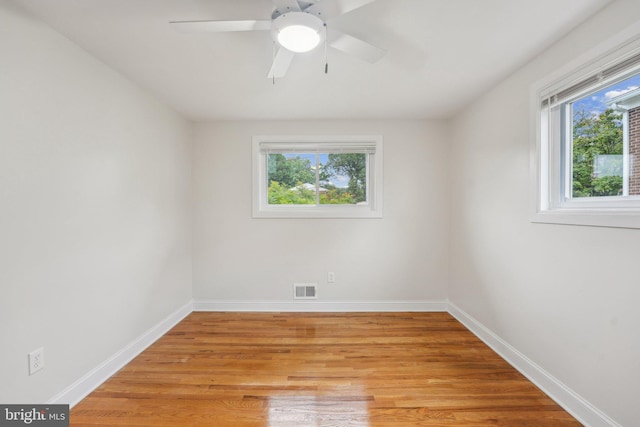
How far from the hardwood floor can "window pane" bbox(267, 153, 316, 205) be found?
1.43 metres

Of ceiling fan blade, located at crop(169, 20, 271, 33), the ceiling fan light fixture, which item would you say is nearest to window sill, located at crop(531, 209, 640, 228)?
the ceiling fan light fixture

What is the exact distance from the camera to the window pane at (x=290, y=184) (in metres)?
3.45

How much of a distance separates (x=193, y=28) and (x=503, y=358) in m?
3.03

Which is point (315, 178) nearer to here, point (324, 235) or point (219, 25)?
point (324, 235)

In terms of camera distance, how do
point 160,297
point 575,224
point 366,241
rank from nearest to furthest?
1. point 575,224
2. point 160,297
3. point 366,241

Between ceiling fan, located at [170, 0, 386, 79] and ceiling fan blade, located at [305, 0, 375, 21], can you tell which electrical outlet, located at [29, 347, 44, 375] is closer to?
ceiling fan, located at [170, 0, 386, 79]

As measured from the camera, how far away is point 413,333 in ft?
9.05

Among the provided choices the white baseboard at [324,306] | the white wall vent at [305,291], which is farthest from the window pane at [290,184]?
the white baseboard at [324,306]

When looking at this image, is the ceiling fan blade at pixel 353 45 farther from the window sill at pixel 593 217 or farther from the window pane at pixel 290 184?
the window pane at pixel 290 184

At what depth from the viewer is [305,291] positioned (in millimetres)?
3346

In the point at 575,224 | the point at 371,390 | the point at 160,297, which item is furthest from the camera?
the point at 160,297

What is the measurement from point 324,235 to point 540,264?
1994 mm

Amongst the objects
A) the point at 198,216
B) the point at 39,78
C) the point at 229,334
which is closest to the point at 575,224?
the point at 229,334

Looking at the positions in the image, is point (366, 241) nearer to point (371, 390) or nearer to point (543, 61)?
point (371, 390)
